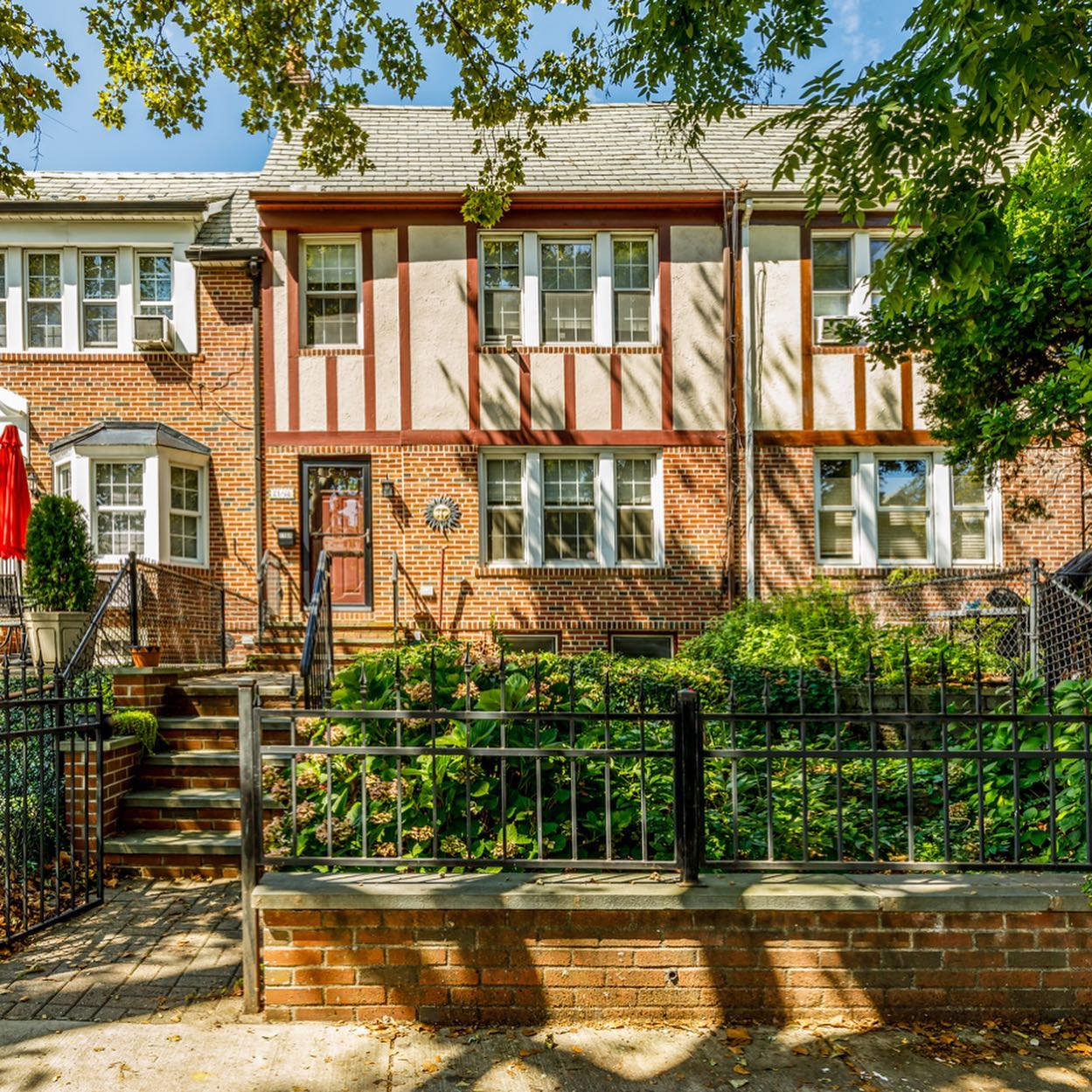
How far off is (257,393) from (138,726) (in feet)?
21.9

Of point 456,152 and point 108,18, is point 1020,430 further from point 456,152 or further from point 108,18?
point 456,152

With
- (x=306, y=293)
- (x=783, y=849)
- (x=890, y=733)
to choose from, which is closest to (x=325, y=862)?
(x=783, y=849)

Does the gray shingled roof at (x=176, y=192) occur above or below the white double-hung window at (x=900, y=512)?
above

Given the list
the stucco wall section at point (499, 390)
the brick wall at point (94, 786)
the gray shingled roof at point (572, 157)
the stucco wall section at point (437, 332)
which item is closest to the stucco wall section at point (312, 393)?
the stucco wall section at point (437, 332)

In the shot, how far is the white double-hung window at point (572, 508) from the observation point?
12.1 meters

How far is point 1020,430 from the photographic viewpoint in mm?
7559

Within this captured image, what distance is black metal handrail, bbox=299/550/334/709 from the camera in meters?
6.45

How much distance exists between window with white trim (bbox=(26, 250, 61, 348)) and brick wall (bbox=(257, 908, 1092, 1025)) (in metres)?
11.5

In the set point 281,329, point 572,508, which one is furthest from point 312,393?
point 572,508

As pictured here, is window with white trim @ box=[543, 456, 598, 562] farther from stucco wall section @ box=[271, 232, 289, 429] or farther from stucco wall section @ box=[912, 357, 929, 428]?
stucco wall section @ box=[912, 357, 929, 428]

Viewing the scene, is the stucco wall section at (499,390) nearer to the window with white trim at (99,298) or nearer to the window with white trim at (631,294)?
the window with white trim at (631,294)

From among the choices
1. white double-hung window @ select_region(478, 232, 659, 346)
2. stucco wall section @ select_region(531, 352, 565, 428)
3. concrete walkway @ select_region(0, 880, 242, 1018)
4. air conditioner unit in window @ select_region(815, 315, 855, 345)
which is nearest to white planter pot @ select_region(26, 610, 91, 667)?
concrete walkway @ select_region(0, 880, 242, 1018)

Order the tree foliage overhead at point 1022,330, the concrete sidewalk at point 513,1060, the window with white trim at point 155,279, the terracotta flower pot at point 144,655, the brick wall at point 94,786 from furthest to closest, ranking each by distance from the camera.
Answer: the window with white trim at point 155,279 < the terracotta flower pot at point 144,655 < the tree foliage overhead at point 1022,330 < the brick wall at point 94,786 < the concrete sidewalk at point 513,1060

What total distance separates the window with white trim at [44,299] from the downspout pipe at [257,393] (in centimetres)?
288
